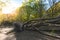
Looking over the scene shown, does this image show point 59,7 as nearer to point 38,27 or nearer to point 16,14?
point 38,27

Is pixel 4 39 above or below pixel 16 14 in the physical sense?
below

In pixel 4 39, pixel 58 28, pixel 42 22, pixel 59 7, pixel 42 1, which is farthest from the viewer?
pixel 42 1

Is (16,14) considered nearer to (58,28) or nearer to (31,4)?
(31,4)

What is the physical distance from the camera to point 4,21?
7.94 meters

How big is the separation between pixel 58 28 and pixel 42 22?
1.54 ft

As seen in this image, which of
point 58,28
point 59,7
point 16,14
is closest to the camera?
point 58,28

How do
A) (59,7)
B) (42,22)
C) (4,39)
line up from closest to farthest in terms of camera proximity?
(4,39) < (42,22) < (59,7)

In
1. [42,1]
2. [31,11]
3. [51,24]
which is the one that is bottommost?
[51,24]

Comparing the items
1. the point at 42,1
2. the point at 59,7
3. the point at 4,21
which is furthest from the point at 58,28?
the point at 4,21

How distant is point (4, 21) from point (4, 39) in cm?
536

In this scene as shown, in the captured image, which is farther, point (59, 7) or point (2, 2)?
point (2, 2)

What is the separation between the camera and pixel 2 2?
7035mm

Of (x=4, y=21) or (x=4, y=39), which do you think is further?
(x=4, y=21)

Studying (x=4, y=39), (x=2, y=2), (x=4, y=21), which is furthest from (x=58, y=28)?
(x=4, y=21)
